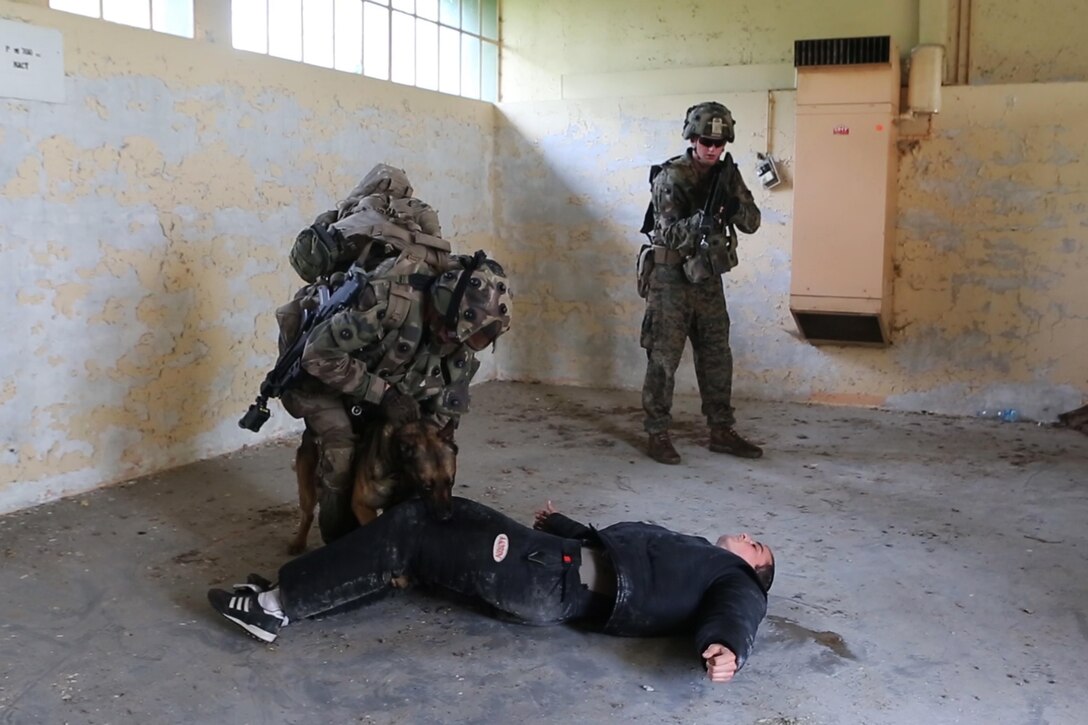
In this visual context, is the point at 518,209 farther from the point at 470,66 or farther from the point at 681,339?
the point at 681,339

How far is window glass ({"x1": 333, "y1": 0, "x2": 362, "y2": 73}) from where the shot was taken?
5066 millimetres

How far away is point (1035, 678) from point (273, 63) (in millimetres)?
3802

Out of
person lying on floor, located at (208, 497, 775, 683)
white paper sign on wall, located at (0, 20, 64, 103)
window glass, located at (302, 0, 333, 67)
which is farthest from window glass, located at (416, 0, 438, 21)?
person lying on floor, located at (208, 497, 775, 683)

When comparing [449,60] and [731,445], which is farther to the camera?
[449,60]

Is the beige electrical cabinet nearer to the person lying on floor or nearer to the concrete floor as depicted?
the concrete floor

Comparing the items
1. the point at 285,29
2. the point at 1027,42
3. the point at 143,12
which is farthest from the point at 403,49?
the point at 1027,42

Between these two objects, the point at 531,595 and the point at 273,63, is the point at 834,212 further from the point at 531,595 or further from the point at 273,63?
the point at 531,595

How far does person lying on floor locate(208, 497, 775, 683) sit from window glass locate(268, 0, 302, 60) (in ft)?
9.59

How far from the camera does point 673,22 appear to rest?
5895mm

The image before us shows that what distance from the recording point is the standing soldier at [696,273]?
4.30 meters

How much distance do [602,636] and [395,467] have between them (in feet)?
2.35

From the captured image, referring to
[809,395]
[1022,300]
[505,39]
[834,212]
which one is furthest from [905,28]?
[505,39]

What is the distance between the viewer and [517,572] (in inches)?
97.5

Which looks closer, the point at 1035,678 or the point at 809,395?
the point at 1035,678
